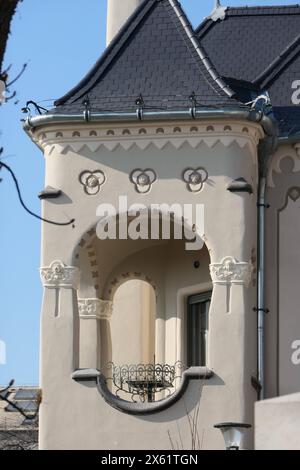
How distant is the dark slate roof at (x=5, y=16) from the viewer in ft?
49.6

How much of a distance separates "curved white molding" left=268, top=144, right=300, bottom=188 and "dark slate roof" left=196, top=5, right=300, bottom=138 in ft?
1.50

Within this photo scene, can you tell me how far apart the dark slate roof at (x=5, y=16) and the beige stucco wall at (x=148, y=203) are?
1271cm

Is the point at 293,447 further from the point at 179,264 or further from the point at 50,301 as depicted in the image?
the point at 179,264

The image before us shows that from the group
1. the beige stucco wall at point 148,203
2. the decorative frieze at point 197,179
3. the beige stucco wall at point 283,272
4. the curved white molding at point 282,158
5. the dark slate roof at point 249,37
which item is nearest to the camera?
the beige stucco wall at point 148,203

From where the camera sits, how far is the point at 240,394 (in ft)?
88.7

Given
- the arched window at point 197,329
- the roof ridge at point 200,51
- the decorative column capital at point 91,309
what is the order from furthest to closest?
the decorative column capital at point 91,309 → the arched window at point 197,329 → the roof ridge at point 200,51

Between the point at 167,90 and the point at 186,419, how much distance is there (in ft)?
17.4

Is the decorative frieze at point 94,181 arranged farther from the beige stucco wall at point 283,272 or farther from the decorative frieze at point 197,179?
the beige stucco wall at point 283,272

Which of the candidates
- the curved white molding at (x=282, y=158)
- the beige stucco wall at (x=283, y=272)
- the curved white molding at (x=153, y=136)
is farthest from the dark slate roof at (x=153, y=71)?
the beige stucco wall at (x=283, y=272)

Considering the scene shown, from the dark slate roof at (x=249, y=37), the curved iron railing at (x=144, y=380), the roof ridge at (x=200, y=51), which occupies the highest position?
the dark slate roof at (x=249, y=37)

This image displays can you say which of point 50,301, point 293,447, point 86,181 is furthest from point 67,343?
point 293,447

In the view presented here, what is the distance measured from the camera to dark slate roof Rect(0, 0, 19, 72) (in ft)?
49.6

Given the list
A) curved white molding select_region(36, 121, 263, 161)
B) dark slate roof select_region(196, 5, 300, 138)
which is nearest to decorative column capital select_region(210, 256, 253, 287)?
curved white molding select_region(36, 121, 263, 161)

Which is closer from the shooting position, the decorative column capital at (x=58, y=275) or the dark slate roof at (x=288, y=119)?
the decorative column capital at (x=58, y=275)
